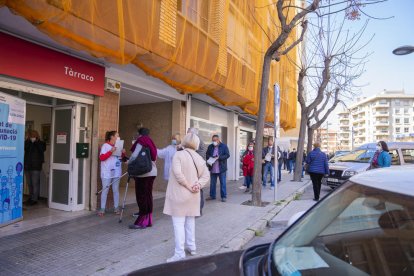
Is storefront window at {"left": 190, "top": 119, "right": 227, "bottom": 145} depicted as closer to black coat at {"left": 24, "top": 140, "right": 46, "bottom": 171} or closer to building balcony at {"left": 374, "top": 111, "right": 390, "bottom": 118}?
black coat at {"left": 24, "top": 140, "right": 46, "bottom": 171}

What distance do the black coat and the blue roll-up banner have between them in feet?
5.45

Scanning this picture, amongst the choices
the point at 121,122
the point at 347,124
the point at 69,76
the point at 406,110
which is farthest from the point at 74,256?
the point at 347,124

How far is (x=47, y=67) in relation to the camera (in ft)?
19.6

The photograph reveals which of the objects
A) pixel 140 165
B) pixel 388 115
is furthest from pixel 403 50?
pixel 388 115

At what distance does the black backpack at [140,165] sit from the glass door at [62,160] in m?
1.99

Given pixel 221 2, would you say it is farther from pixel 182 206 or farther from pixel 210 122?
pixel 182 206

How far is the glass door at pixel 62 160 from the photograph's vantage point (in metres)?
7.02

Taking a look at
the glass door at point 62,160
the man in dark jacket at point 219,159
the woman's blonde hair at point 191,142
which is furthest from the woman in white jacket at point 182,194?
the man in dark jacket at point 219,159

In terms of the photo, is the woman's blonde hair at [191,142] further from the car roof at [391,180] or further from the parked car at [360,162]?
the parked car at [360,162]

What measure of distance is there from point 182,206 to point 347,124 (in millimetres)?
138712

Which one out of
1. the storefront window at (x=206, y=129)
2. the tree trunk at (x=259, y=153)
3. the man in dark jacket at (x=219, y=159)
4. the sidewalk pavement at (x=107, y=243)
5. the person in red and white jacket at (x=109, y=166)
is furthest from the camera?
the storefront window at (x=206, y=129)

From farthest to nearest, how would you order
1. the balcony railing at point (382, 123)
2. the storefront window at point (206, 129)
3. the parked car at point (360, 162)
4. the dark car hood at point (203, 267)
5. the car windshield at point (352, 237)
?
the balcony railing at point (382, 123)
the storefront window at point (206, 129)
the parked car at point (360, 162)
the dark car hood at point (203, 267)
the car windshield at point (352, 237)

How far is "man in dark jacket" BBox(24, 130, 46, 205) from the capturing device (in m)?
7.61

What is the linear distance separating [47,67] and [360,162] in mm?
10760
